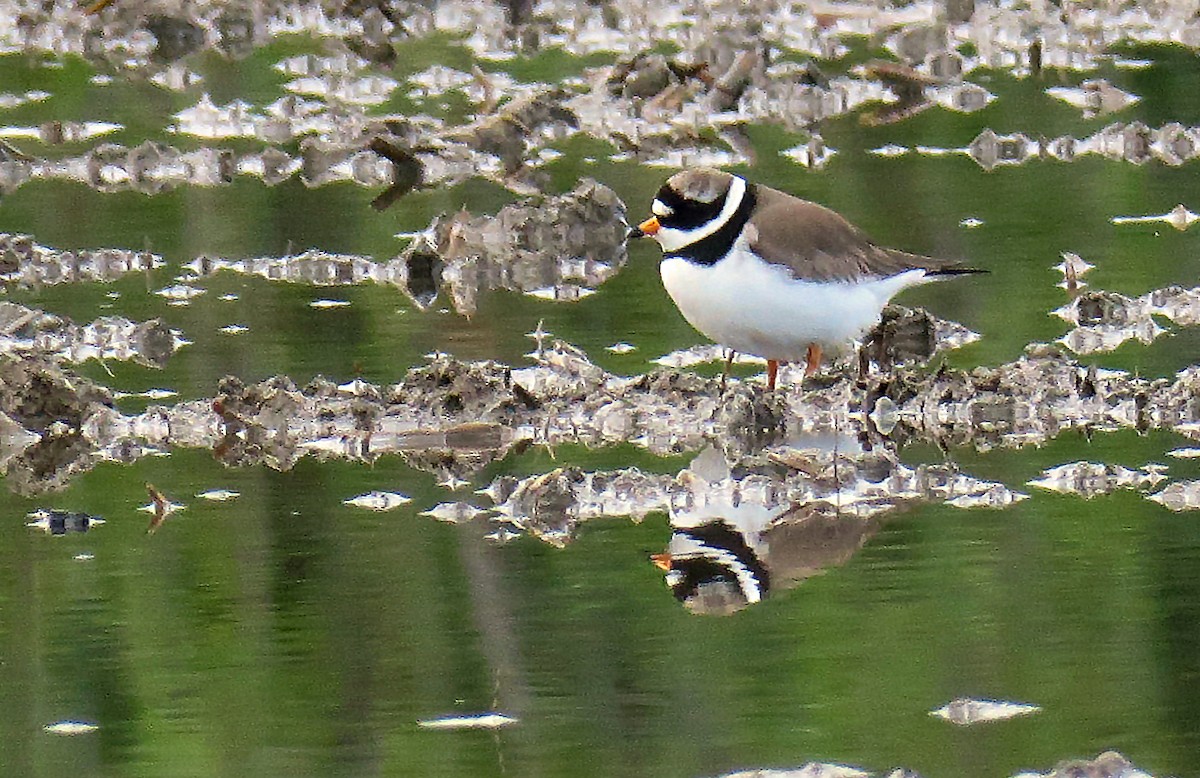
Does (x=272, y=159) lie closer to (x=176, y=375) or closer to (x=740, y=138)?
(x=740, y=138)

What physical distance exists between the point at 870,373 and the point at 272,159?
4.73 metres

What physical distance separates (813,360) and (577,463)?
1182mm

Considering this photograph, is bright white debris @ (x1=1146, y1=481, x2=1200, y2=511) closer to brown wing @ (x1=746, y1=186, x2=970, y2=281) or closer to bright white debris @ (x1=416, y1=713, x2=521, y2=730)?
brown wing @ (x1=746, y1=186, x2=970, y2=281)

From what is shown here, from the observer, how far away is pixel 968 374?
7.75 meters

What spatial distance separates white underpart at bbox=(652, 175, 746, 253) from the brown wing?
8 centimetres

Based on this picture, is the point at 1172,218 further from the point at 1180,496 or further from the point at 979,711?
the point at 979,711

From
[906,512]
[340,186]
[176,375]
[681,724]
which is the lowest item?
[681,724]

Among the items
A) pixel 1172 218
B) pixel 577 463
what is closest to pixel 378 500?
pixel 577 463

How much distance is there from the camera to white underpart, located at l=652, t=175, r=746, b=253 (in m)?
7.94

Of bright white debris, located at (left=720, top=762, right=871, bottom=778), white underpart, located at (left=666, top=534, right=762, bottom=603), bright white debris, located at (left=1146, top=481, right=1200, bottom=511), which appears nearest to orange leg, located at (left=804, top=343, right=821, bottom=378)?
bright white debris, located at (left=1146, top=481, right=1200, bottom=511)

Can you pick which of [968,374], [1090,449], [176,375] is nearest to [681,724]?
[1090,449]

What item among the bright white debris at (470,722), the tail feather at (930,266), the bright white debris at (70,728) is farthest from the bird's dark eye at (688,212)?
the bright white debris at (70,728)

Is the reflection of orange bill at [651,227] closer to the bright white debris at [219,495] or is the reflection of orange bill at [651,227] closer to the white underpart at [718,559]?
the bright white debris at [219,495]

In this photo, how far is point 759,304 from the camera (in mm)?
7680
